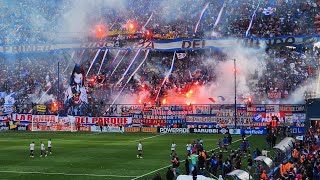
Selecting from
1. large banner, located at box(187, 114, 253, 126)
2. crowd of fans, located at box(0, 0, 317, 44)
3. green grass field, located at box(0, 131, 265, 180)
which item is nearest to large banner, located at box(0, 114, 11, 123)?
green grass field, located at box(0, 131, 265, 180)

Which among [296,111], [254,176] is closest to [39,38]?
[296,111]

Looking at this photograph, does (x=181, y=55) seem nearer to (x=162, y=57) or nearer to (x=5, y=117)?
(x=162, y=57)

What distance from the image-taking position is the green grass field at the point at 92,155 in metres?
35.0

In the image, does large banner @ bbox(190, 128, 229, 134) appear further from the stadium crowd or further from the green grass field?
the stadium crowd

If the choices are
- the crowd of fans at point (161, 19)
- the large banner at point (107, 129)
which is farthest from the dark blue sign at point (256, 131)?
the crowd of fans at point (161, 19)

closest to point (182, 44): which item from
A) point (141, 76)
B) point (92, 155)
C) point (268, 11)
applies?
point (141, 76)

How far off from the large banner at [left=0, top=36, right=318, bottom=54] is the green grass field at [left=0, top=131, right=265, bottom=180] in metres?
19.1

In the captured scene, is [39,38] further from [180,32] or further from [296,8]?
[296,8]

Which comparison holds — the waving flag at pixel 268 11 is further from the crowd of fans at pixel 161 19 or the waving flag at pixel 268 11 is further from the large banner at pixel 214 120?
the large banner at pixel 214 120

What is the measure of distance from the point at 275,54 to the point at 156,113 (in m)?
18.6

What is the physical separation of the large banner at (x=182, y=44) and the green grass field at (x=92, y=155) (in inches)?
751

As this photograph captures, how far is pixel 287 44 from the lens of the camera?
70312 mm

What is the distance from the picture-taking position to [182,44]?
76312 mm

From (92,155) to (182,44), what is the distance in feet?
118
